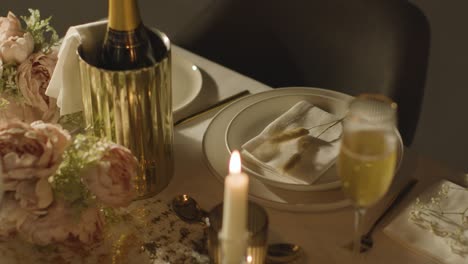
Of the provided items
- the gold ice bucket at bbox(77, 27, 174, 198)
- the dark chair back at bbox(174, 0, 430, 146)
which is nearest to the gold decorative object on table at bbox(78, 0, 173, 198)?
the gold ice bucket at bbox(77, 27, 174, 198)

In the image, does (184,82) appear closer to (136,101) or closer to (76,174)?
(136,101)

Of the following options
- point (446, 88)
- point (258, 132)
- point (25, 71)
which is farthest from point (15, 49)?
point (446, 88)

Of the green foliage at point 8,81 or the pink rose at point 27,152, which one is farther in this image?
the green foliage at point 8,81

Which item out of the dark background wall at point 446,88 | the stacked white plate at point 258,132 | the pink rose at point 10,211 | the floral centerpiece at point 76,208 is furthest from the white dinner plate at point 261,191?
the dark background wall at point 446,88

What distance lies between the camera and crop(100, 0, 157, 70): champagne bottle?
1.00 metres

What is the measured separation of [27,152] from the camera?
3.01 feet

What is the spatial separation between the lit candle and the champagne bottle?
0.38 m

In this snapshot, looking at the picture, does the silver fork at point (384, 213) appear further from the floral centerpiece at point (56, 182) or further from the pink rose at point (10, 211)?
the pink rose at point (10, 211)

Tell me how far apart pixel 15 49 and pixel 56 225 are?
1.13ft

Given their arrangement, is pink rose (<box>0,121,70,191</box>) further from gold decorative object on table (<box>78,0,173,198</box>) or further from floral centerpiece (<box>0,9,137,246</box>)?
gold decorative object on table (<box>78,0,173,198</box>)

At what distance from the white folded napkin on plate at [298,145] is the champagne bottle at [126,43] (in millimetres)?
226

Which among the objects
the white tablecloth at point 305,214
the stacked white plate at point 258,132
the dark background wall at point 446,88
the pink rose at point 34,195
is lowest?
the dark background wall at point 446,88

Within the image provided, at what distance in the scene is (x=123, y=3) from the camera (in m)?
0.98

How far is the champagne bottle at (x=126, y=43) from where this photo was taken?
39.4 inches
